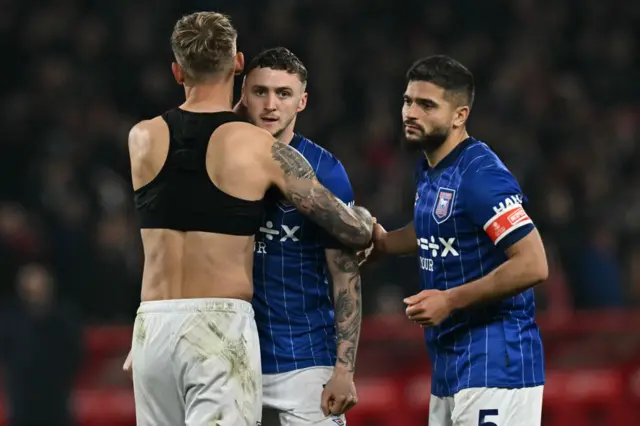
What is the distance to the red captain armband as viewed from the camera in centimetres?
452

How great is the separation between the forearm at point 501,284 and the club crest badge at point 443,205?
32cm

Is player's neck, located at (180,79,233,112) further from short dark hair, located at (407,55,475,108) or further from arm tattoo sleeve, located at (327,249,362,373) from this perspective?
short dark hair, located at (407,55,475,108)

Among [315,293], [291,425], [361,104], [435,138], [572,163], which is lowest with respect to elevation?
[291,425]

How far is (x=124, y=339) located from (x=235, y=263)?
4.88 metres

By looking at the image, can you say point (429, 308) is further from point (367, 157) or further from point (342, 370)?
point (367, 157)

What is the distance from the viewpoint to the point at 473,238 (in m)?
4.71

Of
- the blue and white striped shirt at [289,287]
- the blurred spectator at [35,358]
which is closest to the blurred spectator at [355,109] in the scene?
the blurred spectator at [35,358]

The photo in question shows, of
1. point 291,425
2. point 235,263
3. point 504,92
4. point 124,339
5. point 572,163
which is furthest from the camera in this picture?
point 504,92

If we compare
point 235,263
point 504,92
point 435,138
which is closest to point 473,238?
point 435,138

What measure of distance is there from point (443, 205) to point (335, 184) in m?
0.43

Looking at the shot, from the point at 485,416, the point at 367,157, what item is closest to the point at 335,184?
the point at 485,416

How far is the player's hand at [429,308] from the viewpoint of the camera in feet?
14.9

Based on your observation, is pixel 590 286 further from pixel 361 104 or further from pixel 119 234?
pixel 119 234

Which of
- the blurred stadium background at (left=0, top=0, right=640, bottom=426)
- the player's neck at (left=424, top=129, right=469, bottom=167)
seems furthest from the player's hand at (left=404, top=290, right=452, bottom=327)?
the blurred stadium background at (left=0, top=0, right=640, bottom=426)
